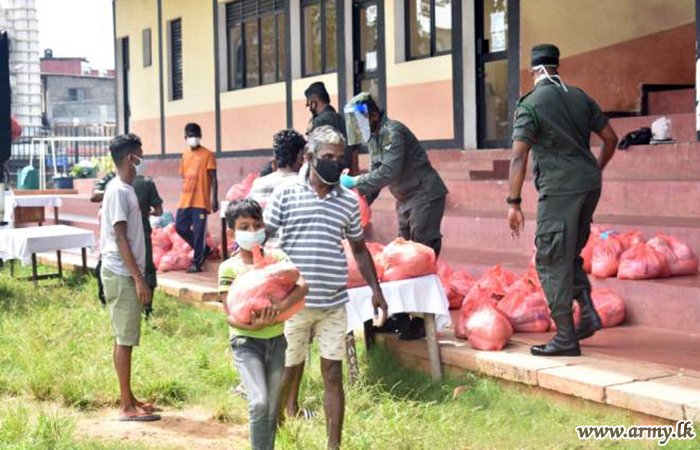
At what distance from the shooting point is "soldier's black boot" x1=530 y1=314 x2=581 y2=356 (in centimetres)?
602

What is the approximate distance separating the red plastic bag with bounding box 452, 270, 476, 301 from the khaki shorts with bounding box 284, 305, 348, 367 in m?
2.93

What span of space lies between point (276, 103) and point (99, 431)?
10.3 meters

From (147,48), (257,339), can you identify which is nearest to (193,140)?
(257,339)

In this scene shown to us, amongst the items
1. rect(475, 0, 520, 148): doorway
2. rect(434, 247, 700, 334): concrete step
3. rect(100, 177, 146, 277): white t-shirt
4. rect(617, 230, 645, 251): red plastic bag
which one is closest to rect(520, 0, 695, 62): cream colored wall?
rect(475, 0, 520, 148): doorway

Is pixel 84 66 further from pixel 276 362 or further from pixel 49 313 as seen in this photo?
pixel 276 362

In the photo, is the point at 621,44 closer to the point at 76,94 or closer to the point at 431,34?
the point at 431,34

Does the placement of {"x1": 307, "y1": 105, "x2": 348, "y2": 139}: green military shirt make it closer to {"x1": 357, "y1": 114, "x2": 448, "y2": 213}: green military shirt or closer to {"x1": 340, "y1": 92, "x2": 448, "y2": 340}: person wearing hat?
{"x1": 340, "y1": 92, "x2": 448, "y2": 340}: person wearing hat

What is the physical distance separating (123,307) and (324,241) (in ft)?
5.79

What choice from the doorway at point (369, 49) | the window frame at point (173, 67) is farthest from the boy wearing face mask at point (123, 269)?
the window frame at point (173, 67)

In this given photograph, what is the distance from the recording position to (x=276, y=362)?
469 centimetres

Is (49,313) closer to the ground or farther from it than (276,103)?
closer to the ground

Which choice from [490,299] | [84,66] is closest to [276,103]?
[490,299]

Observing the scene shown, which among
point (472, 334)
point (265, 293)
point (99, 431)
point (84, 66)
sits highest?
point (84, 66)

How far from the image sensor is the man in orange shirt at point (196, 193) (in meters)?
11.2
